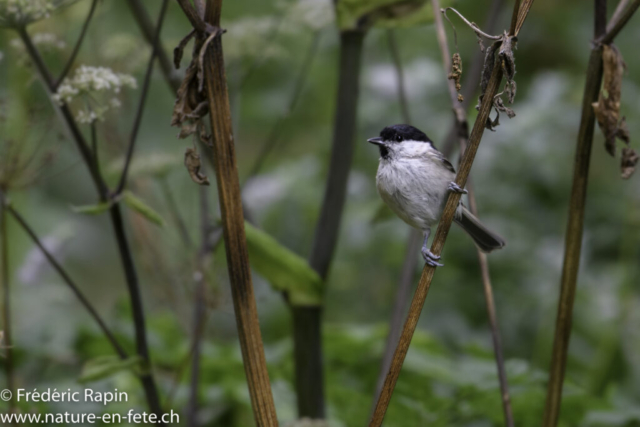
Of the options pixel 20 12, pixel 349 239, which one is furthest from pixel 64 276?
pixel 349 239

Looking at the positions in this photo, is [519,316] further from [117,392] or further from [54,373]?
[54,373]

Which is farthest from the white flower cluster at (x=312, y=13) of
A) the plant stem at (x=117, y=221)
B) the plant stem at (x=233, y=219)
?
A: the plant stem at (x=233, y=219)

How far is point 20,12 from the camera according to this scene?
4.36 feet

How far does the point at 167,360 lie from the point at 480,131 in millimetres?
1726

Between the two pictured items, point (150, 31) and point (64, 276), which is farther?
point (150, 31)

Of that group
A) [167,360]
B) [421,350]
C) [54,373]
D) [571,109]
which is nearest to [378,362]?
[421,350]

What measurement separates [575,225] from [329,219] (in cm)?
68

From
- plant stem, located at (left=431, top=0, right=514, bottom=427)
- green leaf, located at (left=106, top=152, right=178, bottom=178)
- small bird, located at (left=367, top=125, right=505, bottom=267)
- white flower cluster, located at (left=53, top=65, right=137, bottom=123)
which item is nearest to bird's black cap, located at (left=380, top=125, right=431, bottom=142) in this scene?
small bird, located at (left=367, top=125, right=505, bottom=267)

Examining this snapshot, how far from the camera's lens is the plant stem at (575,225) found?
1.22 meters

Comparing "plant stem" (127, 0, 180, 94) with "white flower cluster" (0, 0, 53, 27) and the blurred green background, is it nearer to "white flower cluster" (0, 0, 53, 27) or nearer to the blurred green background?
the blurred green background

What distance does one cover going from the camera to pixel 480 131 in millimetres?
907

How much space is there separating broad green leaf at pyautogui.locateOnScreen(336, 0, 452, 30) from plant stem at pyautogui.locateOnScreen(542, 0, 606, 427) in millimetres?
475

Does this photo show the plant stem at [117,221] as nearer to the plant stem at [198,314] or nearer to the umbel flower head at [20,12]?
the umbel flower head at [20,12]

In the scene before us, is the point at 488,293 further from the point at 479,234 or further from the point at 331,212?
the point at 331,212
